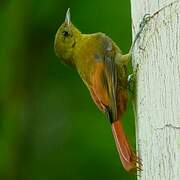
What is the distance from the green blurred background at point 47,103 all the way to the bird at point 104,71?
41.6 inches

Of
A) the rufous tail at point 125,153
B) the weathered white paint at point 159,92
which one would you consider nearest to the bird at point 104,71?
the rufous tail at point 125,153

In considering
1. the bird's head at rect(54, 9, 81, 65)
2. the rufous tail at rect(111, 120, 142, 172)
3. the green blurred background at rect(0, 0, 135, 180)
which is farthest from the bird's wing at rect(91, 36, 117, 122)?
the green blurred background at rect(0, 0, 135, 180)

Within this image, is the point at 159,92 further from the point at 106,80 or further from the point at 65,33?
the point at 65,33

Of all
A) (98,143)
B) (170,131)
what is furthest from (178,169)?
(98,143)

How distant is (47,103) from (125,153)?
245 centimetres

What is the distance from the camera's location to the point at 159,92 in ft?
12.5

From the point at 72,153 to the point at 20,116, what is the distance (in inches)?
20.5

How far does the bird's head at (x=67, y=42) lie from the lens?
17.2ft

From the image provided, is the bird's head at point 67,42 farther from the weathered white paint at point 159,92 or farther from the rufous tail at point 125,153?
the weathered white paint at point 159,92

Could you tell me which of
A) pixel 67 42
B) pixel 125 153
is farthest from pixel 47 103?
pixel 125 153

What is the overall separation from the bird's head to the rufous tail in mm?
971

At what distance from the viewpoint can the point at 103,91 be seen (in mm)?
4609

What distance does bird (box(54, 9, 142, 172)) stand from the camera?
429 cm

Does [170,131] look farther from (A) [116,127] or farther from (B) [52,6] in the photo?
(B) [52,6]
